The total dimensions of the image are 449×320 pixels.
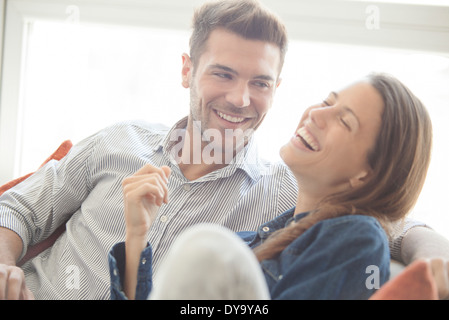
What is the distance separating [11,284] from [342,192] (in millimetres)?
775

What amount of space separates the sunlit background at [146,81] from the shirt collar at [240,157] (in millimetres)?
460

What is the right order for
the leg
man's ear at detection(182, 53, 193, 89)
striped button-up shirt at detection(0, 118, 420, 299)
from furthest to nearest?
man's ear at detection(182, 53, 193, 89)
striped button-up shirt at detection(0, 118, 420, 299)
the leg

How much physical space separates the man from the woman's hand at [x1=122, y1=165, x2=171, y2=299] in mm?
221

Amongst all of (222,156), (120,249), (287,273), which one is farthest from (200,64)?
(287,273)

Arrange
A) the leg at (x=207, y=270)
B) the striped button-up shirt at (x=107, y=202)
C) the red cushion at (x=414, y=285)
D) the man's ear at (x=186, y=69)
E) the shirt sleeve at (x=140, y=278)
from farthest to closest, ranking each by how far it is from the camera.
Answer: the man's ear at (x=186, y=69), the striped button-up shirt at (x=107, y=202), the shirt sleeve at (x=140, y=278), the red cushion at (x=414, y=285), the leg at (x=207, y=270)

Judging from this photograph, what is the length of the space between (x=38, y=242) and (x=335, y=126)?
3.14 feet

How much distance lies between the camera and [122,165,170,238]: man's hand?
38.3 inches

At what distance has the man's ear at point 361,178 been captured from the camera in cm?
99

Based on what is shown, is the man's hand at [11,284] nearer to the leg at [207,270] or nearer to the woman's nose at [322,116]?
the leg at [207,270]

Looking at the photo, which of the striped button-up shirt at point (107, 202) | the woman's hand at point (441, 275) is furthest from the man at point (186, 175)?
the woman's hand at point (441, 275)

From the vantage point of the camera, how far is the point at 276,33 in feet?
4.55

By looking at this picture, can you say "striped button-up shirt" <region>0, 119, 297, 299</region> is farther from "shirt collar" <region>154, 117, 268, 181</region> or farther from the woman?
the woman

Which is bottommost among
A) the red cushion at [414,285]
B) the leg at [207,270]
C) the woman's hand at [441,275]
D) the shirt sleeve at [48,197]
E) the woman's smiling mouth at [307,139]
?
the shirt sleeve at [48,197]

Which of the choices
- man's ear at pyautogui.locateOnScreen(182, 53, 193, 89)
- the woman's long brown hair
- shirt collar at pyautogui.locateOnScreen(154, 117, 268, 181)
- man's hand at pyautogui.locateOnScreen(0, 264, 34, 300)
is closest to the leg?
the woman's long brown hair
